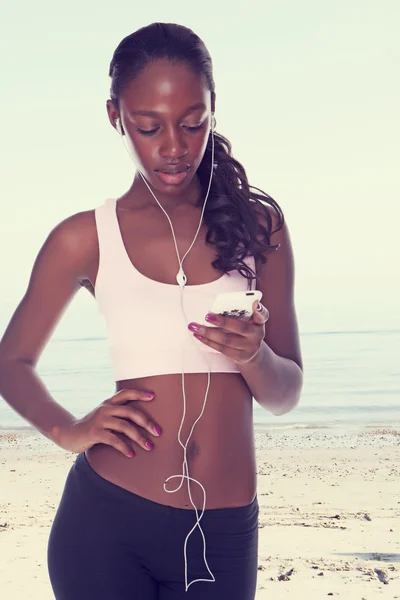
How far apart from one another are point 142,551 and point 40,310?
2.06 ft

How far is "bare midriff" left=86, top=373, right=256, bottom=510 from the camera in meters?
1.91

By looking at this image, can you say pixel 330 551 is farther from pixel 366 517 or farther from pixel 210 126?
pixel 210 126

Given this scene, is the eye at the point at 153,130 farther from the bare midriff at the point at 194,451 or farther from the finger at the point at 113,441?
the finger at the point at 113,441

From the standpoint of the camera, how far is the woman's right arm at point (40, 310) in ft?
6.79

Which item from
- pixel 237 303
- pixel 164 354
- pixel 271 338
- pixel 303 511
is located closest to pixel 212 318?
pixel 237 303

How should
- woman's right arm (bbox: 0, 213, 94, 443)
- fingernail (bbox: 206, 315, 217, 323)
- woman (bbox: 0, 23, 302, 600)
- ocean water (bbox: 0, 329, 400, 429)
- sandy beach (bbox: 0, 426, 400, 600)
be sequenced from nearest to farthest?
fingernail (bbox: 206, 315, 217, 323), woman (bbox: 0, 23, 302, 600), woman's right arm (bbox: 0, 213, 94, 443), sandy beach (bbox: 0, 426, 400, 600), ocean water (bbox: 0, 329, 400, 429)

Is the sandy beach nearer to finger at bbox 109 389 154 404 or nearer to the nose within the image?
finger at bbox 109 389 154 404

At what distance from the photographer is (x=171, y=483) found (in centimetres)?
190

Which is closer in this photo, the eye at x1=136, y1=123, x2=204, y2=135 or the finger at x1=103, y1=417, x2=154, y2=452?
the finger at x1=103, y1=417, x2=154, y2=452

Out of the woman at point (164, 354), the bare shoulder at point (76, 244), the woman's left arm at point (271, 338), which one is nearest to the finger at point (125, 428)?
the woman at point (164, 354)

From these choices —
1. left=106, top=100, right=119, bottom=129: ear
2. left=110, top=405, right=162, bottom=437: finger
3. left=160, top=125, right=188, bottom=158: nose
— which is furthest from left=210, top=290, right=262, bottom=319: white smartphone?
left=106, top=100, right=119, bottom=129: ear

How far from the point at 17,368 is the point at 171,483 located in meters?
0.48

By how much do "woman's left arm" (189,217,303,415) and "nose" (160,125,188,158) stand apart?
347 mm

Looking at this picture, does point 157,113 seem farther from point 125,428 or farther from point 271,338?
point 125,428
